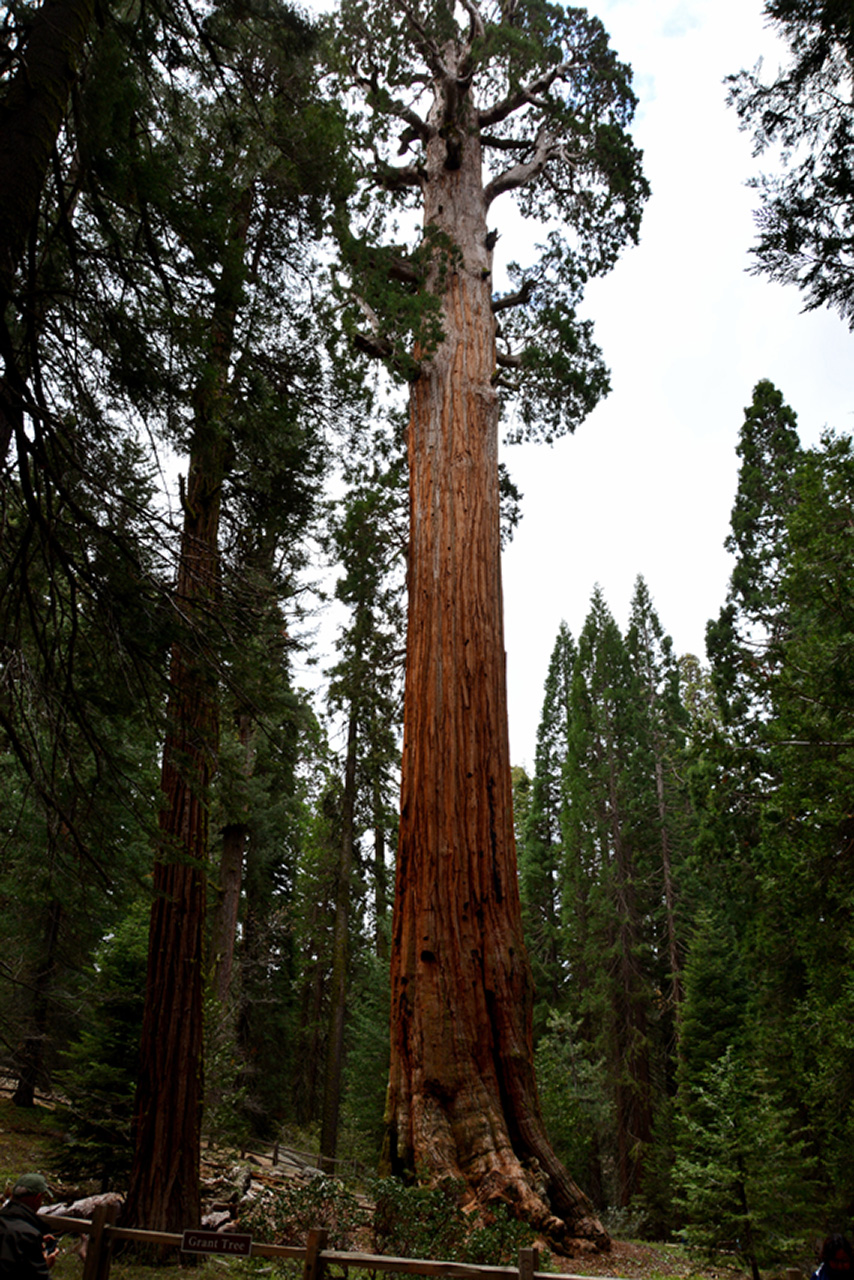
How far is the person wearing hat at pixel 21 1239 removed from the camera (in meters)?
3.39

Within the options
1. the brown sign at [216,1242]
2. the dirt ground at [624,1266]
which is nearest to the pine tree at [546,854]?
the dirt ground at [624,1266]

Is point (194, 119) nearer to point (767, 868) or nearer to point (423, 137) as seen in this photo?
point (423, 137)

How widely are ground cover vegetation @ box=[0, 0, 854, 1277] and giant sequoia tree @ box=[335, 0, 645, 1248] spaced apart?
3 centimetres

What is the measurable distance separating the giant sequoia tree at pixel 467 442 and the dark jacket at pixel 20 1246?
2.06m

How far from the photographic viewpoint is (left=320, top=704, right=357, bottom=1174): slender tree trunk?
12.9m

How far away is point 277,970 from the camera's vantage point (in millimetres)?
22688

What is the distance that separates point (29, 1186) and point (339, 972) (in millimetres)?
10375

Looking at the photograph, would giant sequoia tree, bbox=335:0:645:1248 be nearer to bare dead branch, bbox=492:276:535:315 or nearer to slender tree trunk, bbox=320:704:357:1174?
bare dead branch, bbox=492:276:535:315

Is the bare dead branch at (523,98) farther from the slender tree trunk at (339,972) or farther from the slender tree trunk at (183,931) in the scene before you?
the slender tree trunk at (339,972)

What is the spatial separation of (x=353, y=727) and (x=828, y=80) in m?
12.1

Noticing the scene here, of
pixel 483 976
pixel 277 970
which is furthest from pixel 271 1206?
pixel 277 970

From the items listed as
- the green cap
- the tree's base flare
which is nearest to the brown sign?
the green cap

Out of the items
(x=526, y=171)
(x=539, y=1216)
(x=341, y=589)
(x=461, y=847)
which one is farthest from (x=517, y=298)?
(x=539, y=1216)

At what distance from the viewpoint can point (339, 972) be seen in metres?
13.5
